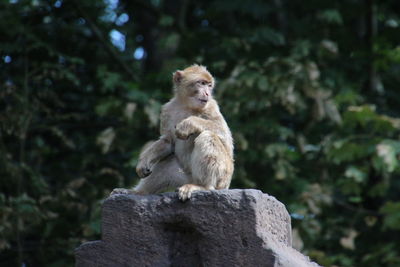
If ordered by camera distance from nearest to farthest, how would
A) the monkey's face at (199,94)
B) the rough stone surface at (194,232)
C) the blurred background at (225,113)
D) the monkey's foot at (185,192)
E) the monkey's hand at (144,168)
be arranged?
the rough stone surface at (194,232), the monkey's foot at (185,192), the monkey's hand at (144,168), the monkey's face at (199,94), the blurred background at (225,113)

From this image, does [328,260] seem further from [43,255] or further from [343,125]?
[43,255]

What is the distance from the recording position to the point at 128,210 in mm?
6215

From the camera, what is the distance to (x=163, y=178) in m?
7.04

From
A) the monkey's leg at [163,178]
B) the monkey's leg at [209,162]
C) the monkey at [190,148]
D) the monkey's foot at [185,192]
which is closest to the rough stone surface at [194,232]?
the monkey's foot at [185,192]

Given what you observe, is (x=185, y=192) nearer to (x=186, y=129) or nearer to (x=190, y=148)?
(x=186, y=129)

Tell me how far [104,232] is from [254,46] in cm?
830

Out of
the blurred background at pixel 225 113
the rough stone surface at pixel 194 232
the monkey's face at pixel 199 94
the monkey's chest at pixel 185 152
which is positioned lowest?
the rough stone surface at pixel 194 232

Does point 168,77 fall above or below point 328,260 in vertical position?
above

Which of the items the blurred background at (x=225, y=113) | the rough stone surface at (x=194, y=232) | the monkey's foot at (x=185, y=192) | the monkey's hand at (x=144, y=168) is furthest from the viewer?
the blurred background at (x=225, y=113)

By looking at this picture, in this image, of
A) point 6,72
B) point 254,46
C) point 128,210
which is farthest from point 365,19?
point 128,210

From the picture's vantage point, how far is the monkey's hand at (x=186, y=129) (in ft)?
21.8

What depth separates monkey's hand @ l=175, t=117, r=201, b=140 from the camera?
664 centimetres

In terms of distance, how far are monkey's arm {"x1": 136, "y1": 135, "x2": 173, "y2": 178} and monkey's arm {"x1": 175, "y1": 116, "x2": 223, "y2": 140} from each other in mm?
482

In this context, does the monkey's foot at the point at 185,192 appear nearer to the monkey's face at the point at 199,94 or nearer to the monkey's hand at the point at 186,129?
the monkey's hand at the point at 186,129
